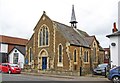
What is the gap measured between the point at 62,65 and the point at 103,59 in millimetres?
16020

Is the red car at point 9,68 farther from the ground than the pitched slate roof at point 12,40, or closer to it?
closer to it

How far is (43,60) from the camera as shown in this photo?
38219 millimetres

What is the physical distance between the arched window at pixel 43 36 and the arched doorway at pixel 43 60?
1.37 m

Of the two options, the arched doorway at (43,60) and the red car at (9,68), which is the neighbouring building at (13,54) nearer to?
the arched doorway at (43,60)

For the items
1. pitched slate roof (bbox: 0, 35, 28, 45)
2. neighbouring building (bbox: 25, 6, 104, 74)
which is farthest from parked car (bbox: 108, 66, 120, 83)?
pitched slate roof (bbox: 0, 35, 28, 45)

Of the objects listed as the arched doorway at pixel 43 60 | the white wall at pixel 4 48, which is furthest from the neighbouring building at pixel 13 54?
the arched doorway at pixel 43 60

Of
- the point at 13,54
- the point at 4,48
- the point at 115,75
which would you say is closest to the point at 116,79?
the point at 115,75

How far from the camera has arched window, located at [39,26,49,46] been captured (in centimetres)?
3834

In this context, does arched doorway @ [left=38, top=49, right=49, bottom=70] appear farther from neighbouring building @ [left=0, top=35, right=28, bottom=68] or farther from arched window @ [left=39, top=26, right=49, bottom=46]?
neighbouring building @ [left=0, top=35, right=28, bottom=68]

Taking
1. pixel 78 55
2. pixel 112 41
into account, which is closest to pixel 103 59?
pixel 78 55

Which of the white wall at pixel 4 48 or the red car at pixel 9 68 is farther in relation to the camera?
the white wall at pixel 4 48

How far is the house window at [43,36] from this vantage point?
126 feet

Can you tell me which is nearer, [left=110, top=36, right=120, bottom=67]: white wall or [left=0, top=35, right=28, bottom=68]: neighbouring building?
[left=110, top=36, right=120, bottom=67]: white wall

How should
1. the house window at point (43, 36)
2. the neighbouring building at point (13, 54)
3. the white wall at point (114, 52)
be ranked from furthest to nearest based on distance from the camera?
1. the neighbouring building at point (13, 54)
2. the house window at point (43, 36)
3. the white wall at point (114, 52)
